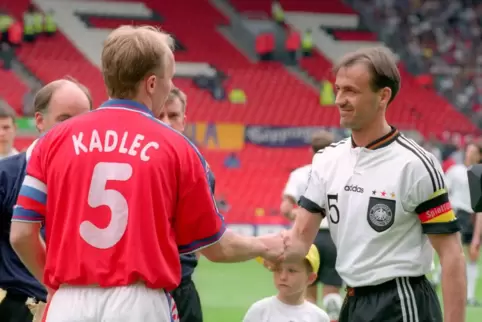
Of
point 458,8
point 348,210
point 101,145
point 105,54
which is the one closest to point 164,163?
point 101,145

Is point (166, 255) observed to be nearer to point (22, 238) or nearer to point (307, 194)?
point (22, 238)

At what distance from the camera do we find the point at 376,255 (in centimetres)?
440

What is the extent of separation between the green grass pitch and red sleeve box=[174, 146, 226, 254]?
7129 millimetres

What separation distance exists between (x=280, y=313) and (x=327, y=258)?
3.84 metres

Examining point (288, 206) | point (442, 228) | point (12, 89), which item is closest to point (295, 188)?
point (288, 206)

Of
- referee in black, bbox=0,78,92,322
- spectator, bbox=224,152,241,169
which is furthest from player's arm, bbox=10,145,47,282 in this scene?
spectator, bbox=224,152,241,169

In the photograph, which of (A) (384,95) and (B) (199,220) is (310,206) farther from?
(B) (199,220)

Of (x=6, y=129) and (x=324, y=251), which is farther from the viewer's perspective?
(x=324, y=251)

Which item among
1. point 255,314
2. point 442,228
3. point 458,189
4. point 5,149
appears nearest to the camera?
point 442,228

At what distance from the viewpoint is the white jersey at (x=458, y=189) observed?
1452cm

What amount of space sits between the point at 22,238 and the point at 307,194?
5.23 ft

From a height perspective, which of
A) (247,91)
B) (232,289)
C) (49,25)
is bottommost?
(232,289)

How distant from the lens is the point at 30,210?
12.0 feet

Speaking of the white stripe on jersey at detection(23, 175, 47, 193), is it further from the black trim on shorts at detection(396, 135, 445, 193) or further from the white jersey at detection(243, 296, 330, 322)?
the white jersey at detection(243, 296, 330, 322)
